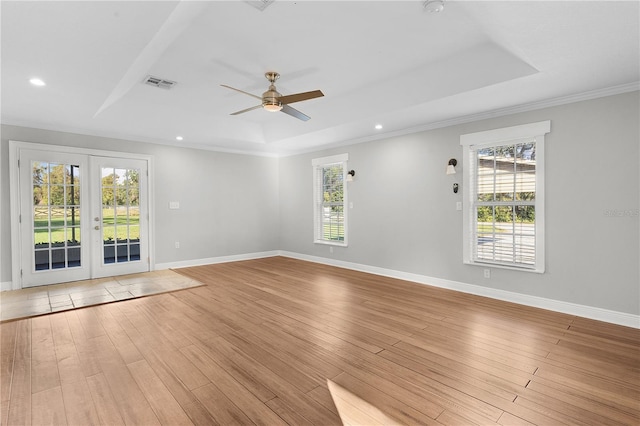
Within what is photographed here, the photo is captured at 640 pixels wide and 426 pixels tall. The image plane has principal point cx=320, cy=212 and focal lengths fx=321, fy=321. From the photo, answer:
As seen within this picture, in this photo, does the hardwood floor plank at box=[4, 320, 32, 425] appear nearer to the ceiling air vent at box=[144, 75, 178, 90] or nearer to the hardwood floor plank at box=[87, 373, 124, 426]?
the hardwood floor plank at box=[87, 373, 124, 426]

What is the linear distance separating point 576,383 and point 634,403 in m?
0.30

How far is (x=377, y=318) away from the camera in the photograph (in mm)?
3605

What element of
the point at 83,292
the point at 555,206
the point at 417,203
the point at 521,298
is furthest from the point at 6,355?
the point at 555,206

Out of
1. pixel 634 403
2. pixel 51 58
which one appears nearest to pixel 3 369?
pixel 51 58

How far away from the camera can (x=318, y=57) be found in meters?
3.50

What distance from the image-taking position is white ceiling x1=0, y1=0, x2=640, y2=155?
2.34 m

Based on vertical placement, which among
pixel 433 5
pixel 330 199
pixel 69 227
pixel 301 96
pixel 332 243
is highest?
pixel 433 5

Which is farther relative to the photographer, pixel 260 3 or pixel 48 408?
pixel 260 3

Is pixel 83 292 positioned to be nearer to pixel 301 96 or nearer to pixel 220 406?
pixel 220 406

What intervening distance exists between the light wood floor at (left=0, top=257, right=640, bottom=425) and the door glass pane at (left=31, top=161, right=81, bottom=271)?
1.98 metres

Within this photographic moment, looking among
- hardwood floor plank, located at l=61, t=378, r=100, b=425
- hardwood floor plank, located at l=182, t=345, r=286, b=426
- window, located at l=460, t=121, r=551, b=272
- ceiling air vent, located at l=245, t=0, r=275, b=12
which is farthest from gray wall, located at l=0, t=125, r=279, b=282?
window, located at l=460, t=121, r=551, b=272

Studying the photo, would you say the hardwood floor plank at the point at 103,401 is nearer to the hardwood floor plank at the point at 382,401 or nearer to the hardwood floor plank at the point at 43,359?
the hardwood floor plank at the point at 43,359

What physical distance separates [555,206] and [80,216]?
7078 millimetres

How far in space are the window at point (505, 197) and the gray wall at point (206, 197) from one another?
4.66 m
